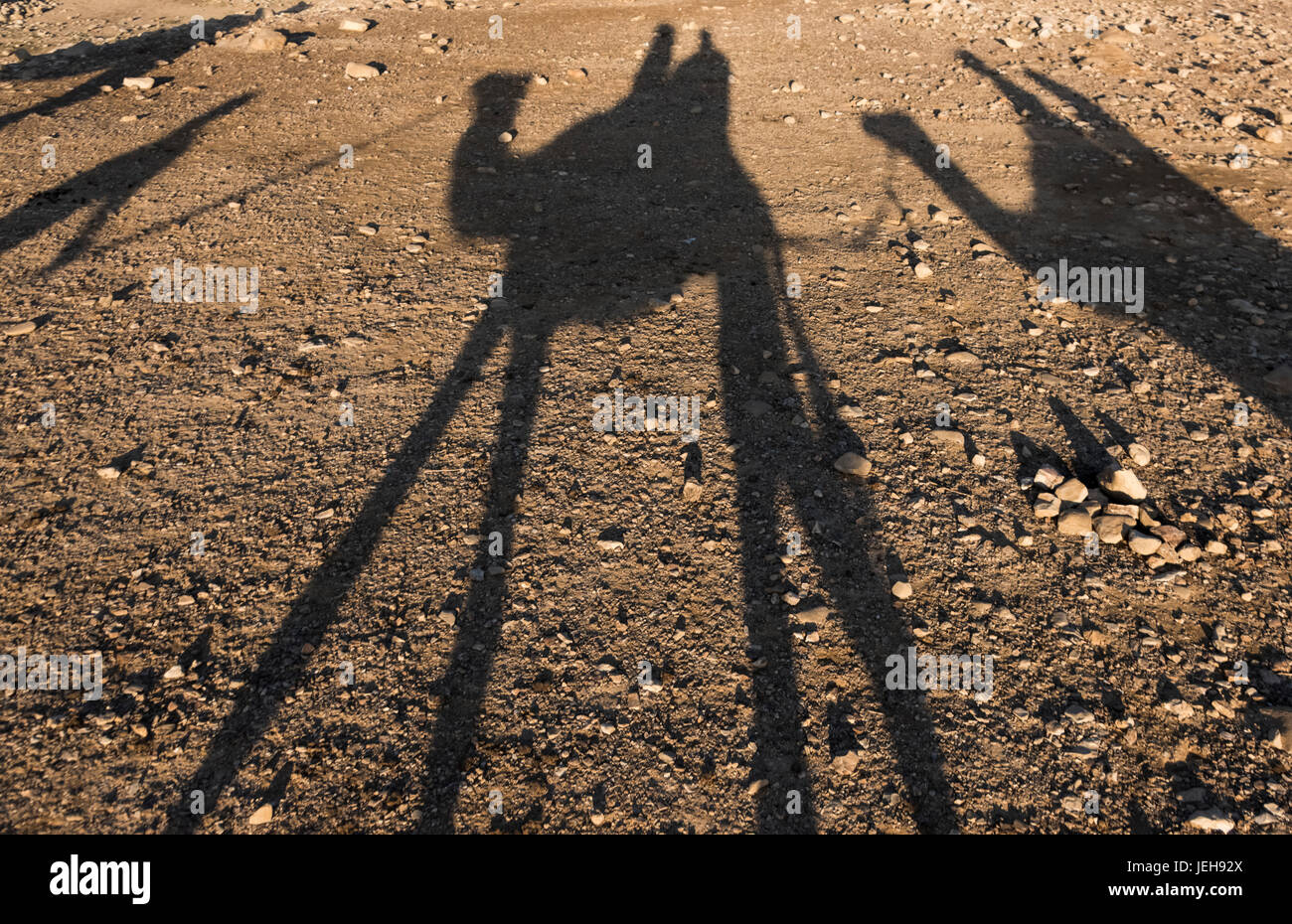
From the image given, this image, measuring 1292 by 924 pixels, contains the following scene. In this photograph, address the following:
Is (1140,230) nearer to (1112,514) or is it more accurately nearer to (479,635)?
(1112,514)

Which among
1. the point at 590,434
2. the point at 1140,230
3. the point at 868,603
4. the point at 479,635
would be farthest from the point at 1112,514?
the point at 1140,230

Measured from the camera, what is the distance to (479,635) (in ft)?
13.0

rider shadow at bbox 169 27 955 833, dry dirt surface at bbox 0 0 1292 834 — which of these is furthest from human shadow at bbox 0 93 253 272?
rider shadow at bbox 169 27 955 833

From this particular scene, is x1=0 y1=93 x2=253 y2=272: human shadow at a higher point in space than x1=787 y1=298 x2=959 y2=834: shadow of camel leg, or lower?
higher

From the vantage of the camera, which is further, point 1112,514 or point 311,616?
point 1112,514

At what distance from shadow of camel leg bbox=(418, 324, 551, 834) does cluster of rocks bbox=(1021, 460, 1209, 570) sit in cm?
286

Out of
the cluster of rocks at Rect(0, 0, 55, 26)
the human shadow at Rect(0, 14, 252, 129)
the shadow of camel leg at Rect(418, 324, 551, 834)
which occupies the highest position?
the cluster of rocks at Rect(0, 0, 55, 26)

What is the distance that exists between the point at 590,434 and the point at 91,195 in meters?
5.80

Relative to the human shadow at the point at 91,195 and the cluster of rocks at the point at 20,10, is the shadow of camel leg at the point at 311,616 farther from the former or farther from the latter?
the cluster of rocks at the point at 20,10

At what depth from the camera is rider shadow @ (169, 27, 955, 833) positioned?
357cm

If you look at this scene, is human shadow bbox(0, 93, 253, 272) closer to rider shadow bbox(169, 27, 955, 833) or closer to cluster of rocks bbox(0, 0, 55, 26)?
rider shadow bbox(169, 27, 955, 833)
